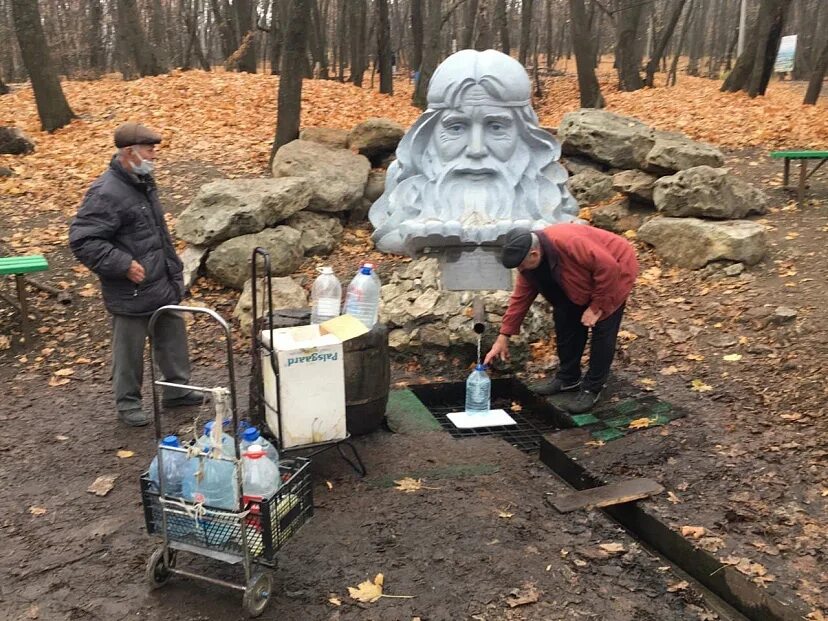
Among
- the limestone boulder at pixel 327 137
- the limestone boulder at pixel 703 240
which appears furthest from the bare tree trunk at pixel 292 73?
the limestone boulder at pixel 703 240

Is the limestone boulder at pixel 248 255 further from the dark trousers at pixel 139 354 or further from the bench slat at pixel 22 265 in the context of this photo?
the dark trousers at pixel 139 354

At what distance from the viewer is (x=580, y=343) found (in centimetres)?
534

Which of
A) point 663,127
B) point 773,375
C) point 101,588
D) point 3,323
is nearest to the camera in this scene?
point 101,588

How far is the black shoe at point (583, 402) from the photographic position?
5.08 m

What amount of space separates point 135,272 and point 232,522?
2248 mm

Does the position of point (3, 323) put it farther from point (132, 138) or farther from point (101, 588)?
point (101, 588)

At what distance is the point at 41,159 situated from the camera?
11.1m

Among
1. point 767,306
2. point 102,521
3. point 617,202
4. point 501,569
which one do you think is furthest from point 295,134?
point 501,569

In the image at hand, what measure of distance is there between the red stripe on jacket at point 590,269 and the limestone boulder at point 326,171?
488cm

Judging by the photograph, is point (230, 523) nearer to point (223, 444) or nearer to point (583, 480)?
point (223, 444)

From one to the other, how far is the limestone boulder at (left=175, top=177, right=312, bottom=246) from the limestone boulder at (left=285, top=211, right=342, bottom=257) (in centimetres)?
21

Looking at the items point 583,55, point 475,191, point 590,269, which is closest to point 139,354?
point 590,269

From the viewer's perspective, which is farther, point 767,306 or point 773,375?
point 767,306

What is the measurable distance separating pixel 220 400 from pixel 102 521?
1.48 meters
